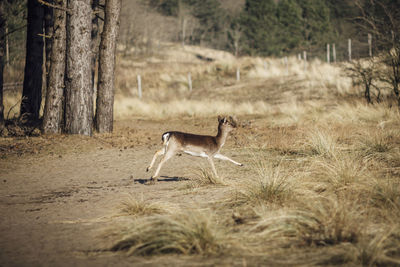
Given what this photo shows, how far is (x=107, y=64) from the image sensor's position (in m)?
15.3

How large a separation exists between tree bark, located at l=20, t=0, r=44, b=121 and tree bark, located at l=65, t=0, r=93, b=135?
3.43 meters

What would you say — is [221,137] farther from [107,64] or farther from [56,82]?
[107,64]

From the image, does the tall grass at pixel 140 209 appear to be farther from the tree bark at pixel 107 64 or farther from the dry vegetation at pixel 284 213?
the tree bark at pixel 107 64

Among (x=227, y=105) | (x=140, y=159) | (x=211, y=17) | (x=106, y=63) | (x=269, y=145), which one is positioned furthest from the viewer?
(x=211, y=17)

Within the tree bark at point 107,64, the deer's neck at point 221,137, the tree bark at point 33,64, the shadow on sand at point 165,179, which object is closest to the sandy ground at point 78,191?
the shadow on sand at point 165,179

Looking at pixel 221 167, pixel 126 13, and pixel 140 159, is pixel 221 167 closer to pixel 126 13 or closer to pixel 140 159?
pixel 140 159

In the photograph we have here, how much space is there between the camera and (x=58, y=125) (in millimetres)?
14203

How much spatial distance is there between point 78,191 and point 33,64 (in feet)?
32.6

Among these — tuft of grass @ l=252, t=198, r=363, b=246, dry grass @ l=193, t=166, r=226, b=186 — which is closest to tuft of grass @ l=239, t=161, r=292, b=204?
tuft of grass @ l=252, t=198, r=363, b=246

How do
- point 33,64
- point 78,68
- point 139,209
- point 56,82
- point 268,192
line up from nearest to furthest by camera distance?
point 139,209, point 268,192, point 78,68, point 56,82, point 33,64

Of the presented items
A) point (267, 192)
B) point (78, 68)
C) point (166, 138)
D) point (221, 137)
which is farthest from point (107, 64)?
point (267, 192)

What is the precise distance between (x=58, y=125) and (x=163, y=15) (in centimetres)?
9374

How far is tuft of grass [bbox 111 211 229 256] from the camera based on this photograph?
4.42 m

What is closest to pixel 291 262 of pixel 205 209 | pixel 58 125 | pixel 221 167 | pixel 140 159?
pixel 205 209
